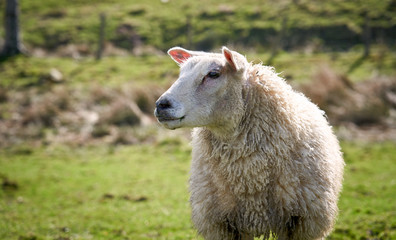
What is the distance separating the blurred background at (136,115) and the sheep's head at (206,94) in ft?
4.29

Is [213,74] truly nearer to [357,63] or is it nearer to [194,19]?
[357,63]

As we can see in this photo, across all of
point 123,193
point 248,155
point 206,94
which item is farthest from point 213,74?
point 123,193

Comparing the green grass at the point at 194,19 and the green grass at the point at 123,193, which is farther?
the green grass at the point at 194,19

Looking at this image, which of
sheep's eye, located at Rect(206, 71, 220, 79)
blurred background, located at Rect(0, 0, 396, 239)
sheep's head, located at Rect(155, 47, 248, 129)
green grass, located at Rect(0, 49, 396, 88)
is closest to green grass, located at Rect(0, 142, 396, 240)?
blurred background, located at Rect(0, 0, 396, 239)

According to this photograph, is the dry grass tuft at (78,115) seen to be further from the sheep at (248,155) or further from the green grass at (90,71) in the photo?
the sheep at (248,155)

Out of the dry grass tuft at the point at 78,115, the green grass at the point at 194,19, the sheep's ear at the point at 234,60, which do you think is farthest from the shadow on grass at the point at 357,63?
the sheep's ear at the point at 234,60

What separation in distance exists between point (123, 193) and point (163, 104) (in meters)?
5.93

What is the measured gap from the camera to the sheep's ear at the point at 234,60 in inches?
158

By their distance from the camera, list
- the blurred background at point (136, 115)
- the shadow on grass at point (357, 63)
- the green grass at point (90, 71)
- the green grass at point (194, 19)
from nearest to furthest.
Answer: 1. the blurred background at point (136, 115)
2. the green grass at point (90, 71)
3. the shadow on grass at point (357, 63)
4. the green grass at point (194, 19)

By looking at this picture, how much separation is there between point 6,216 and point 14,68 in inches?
726

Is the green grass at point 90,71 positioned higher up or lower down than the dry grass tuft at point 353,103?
lower down

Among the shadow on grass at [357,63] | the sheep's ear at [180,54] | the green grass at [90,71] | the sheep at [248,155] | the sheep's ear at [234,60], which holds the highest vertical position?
the sheep's ear at [234,60]

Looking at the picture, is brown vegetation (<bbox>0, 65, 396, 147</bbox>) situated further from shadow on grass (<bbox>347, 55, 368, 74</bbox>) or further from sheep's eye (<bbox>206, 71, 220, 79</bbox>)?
sheep's eye (<bbox>206, 71, 220, 79</bbox>)

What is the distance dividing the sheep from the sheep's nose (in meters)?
0.01
